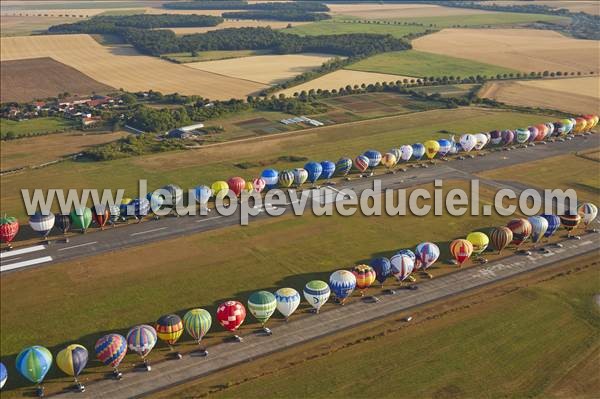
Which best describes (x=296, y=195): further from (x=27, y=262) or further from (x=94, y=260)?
(x=27, y=262)

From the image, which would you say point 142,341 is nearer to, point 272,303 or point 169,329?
point 169,329

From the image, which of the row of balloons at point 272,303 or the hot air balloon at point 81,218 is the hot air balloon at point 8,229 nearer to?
the hot air balloon at point 81,218

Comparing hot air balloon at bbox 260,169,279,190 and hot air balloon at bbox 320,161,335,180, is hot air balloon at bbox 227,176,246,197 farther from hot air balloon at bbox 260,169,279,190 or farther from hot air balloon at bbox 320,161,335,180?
hot air balloon at bbox 320,161,335,180

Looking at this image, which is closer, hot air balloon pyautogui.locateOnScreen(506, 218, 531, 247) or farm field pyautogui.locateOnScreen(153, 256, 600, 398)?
farm field pyautogui.locateOnScreen(153, 256, 600, 398)

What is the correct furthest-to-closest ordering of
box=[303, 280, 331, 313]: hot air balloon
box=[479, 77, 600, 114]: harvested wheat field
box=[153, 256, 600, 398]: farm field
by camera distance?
box=[479, 77, 600, 114]: harvested wheat field < box=[303, 280, 331, 313]: hot air balloon < box=[153, 256, 600, 398]: farm field

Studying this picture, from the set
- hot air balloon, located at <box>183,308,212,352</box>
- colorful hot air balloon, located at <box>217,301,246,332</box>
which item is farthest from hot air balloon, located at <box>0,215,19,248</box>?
colorful hot air balloon, located at <box>217,301,246,332</box>

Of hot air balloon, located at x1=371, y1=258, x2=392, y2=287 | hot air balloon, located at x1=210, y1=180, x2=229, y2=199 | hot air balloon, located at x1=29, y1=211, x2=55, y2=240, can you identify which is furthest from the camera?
hot air balloon, located at x1=210, y1=180, x2=229, y2=199
